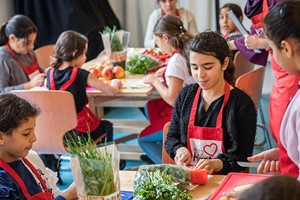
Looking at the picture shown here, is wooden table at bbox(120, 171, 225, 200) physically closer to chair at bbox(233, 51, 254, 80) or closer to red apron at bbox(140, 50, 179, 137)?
red apron at bbox(140, 50, 179, 137)

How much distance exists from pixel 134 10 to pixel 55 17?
3.60ft

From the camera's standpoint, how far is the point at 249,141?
2070mm

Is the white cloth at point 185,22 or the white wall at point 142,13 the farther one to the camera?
the white wall at point 142,13

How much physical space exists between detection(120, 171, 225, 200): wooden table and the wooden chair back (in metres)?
1.14

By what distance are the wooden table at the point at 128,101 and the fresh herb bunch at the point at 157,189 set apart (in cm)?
146

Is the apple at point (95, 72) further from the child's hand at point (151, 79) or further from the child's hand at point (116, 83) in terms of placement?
the child's hand at point (151, 79)

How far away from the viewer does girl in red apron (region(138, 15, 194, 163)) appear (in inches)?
114

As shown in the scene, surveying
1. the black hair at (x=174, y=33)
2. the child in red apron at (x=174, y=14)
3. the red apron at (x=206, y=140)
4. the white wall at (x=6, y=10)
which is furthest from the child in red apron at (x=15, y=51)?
the red apron at (x=206, y=140)

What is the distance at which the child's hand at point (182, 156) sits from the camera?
203 cm

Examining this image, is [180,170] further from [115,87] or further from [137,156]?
[137,156]

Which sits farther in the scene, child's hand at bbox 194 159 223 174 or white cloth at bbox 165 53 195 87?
white cloth at bbox 165 53 195 87

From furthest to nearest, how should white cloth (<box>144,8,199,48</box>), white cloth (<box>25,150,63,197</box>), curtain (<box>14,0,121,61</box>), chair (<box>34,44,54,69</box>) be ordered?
curtain (<box>14,0,121,61</box>) < white cloth (<box>144,8,199,48</box>) < chair (<box>34,44,54,69</box>) < white cloth (<box>25,150,63,197</box>)

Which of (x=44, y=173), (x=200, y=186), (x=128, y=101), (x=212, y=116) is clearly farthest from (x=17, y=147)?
(x=128, y=101)

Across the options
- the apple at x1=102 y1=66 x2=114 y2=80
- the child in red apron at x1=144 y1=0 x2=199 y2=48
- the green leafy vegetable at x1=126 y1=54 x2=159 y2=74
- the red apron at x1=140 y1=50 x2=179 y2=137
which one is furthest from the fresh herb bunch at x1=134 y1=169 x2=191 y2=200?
the child in red apron at x1=144 y1=0 x2=199 y2=48
